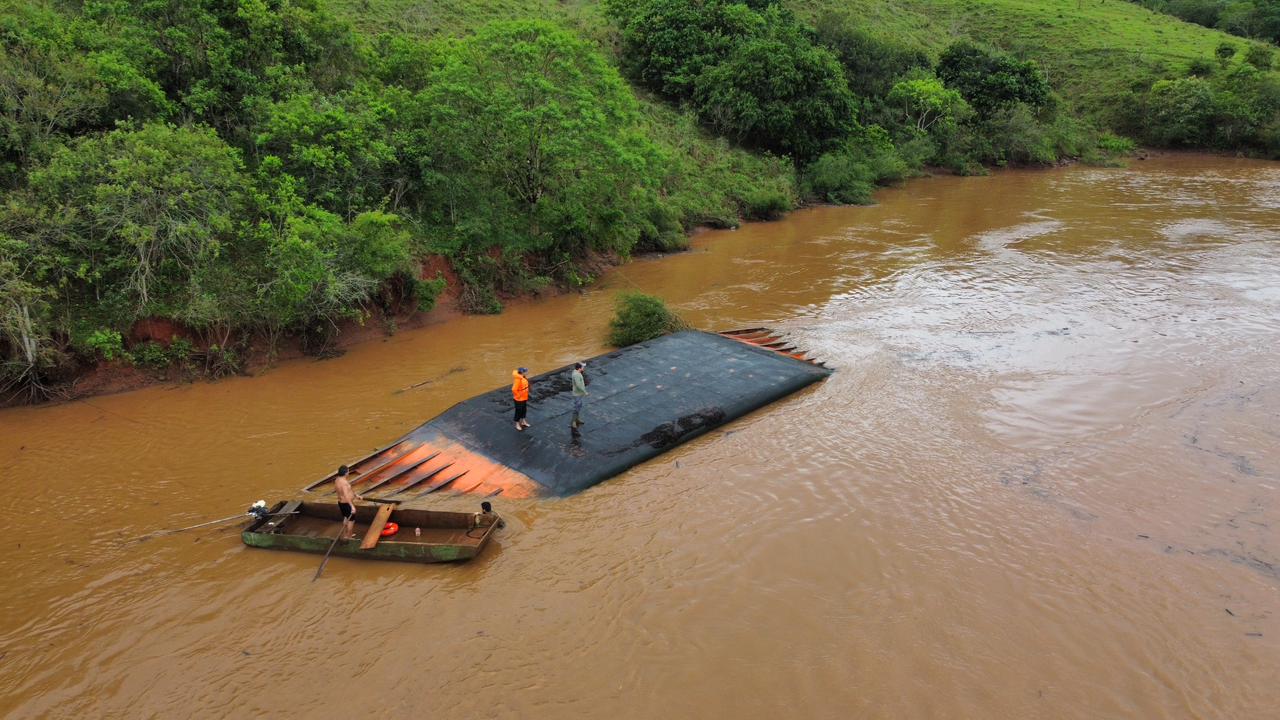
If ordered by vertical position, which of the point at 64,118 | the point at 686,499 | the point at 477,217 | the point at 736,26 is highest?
the point at 736,26

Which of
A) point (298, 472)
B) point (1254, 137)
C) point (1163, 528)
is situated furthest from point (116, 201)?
point (1254, 137)

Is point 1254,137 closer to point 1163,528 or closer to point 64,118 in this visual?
point 1163,528

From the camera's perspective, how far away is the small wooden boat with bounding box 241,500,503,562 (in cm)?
919

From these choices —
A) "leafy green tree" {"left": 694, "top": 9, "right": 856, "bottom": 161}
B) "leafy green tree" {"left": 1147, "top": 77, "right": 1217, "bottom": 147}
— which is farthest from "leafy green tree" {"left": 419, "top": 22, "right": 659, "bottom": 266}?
"leafy green tree" {"left": 1147, "top": 77, "right": 1217, "bottom": 147}

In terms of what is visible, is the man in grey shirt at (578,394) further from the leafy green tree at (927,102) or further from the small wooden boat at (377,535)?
the leafy green tree at (927,102)

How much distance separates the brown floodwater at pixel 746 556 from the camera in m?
7.48

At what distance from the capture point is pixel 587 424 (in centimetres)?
1226

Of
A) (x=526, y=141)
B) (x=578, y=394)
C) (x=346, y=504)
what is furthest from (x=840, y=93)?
(x=346, y=504)

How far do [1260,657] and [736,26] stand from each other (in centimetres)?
3733

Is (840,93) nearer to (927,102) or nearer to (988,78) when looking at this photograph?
(927,102)

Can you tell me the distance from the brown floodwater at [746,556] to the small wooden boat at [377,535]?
0.72 feet

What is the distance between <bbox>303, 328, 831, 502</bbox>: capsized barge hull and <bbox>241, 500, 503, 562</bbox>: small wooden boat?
897mm

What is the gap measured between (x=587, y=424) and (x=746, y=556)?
396cm

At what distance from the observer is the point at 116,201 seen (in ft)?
46.2
